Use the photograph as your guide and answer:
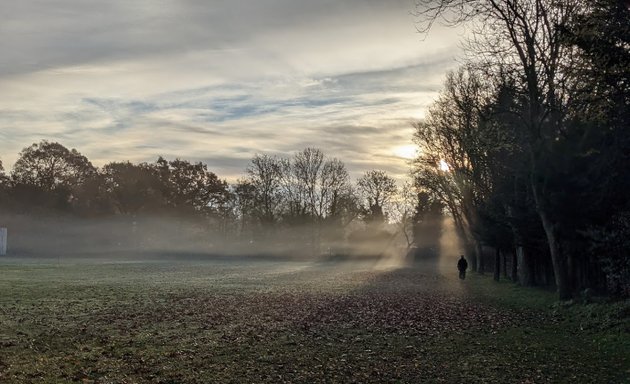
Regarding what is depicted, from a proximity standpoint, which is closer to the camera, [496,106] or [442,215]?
[496,106]

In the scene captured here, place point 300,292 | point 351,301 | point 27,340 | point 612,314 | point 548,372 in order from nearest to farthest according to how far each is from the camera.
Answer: point 548,372
point 27,340
point 612,314
point 351,301
point 300,292

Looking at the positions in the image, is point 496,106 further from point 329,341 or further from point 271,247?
point 271,247

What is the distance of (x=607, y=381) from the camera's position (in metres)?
9.22

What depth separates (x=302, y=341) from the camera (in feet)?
43.1

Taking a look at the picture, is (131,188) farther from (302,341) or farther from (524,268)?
(302,341)

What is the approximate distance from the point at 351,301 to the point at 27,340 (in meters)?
14.0

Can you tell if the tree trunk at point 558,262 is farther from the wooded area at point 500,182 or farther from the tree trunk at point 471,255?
the tree trunk at point 471,255

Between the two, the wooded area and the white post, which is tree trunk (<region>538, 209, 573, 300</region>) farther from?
the white post

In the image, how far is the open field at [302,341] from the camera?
9.59 metres

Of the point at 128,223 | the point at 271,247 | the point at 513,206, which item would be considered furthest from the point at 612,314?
the point at 128,223

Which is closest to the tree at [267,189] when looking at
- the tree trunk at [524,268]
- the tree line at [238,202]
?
the tree line at [238,202]

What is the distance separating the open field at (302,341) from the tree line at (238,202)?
66337mm

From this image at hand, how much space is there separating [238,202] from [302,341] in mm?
86814

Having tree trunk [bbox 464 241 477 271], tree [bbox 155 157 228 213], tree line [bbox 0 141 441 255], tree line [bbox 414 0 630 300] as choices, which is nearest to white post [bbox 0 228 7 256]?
tree line [bbox 0 141 441 255]
